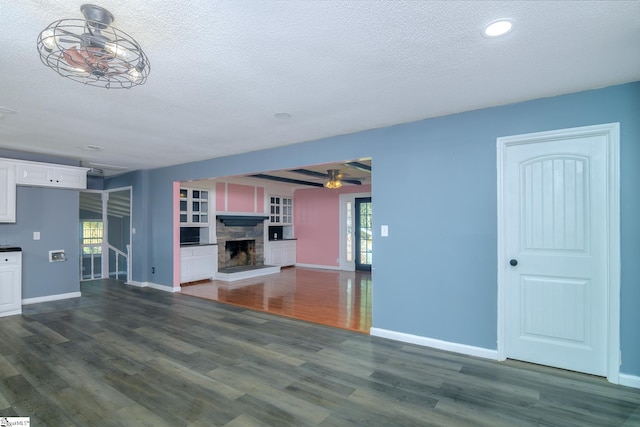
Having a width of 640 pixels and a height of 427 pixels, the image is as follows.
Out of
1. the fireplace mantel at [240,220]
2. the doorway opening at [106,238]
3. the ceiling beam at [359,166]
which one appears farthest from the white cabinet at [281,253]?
the ceiling beam at [359,166]

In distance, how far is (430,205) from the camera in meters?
3.44

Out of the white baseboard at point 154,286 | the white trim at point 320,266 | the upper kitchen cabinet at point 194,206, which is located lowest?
the white trim at point 320,266

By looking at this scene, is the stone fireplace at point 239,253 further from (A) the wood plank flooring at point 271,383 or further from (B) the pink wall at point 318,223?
(A) the wood plank flooring at point 271,383

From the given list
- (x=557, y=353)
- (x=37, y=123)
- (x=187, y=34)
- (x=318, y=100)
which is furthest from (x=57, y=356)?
(x=557, y=353)

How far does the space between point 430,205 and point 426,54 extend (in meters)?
1.69

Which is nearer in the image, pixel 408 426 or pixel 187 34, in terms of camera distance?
pixel 187 34

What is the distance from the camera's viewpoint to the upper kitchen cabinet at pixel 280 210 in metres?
9.12

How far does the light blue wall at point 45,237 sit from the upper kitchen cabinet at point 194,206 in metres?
1.90

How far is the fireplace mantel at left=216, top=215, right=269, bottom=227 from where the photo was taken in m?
7.73

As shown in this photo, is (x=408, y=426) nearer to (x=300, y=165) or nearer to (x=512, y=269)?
(x=512, y=269)

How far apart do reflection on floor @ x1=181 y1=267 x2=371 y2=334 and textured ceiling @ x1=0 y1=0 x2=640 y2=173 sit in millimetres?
2533

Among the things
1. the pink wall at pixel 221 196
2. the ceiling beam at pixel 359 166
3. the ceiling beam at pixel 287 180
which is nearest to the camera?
the ceiling beam at pixel 359 166

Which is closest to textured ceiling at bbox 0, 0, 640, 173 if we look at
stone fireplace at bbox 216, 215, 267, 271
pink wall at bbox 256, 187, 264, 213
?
stone fireplace at bbox 216, 215, 267, 271

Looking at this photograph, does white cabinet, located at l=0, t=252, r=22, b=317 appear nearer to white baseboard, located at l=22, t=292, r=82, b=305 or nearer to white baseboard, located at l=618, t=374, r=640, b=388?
white baseboard, located at l=22, t=292, r=82, b=305
